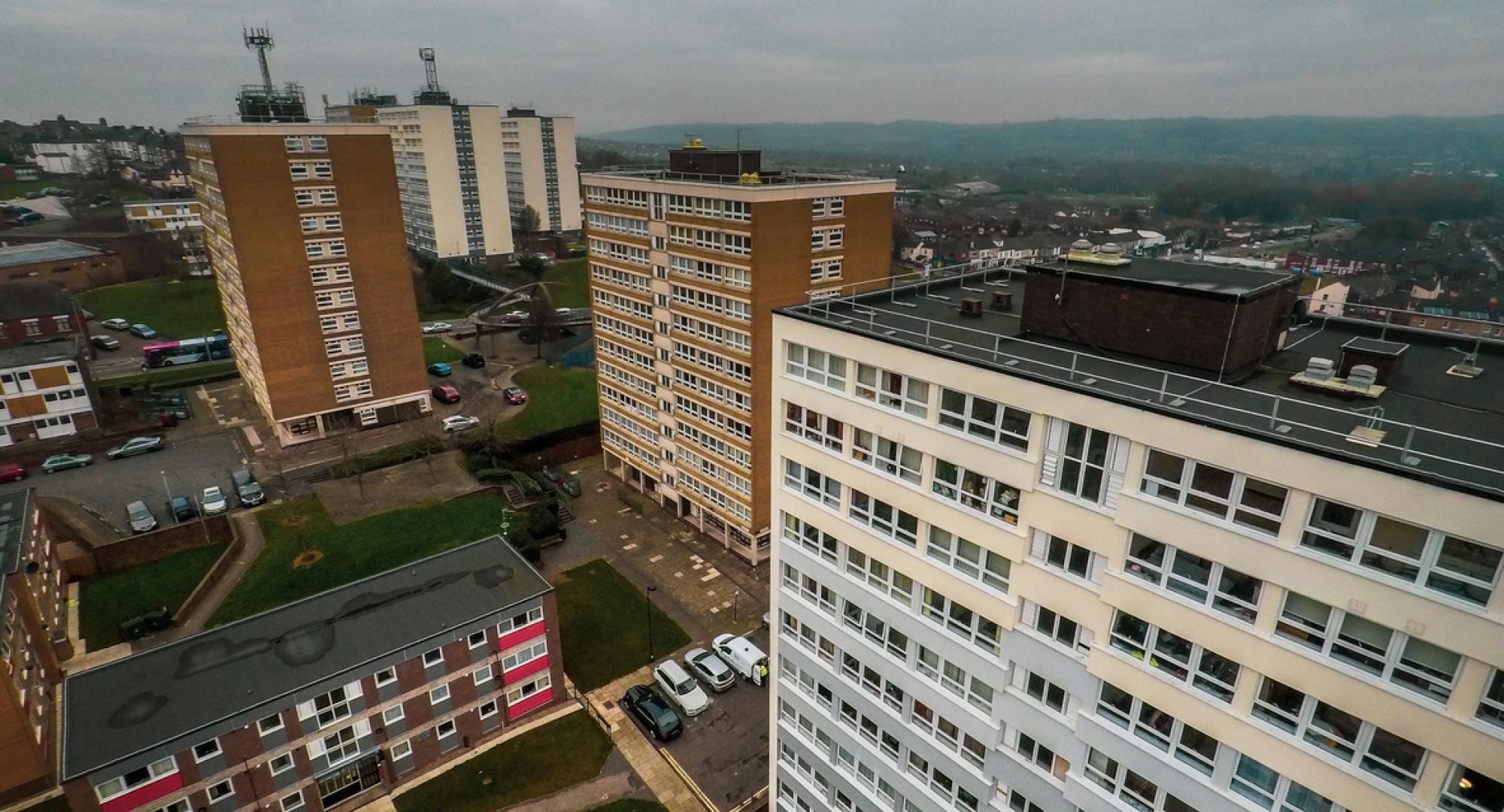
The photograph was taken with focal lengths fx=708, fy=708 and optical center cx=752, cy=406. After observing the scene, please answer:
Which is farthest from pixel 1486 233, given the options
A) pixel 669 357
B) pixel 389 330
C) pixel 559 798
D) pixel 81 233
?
pixel 81 233

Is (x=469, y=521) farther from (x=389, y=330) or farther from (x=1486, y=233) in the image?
(x=1486, y=233)

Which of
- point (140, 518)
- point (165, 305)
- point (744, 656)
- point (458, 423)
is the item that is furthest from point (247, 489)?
point (165, 305)

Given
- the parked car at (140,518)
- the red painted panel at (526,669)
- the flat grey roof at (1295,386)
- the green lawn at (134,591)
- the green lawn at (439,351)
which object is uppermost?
the flat grey roof at (1295,386)

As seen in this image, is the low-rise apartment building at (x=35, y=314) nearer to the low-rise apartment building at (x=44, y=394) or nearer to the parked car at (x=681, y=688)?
the low-rise apartment building at (x=44, y=394)

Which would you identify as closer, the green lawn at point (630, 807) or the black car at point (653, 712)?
the green lawn at point (630, 807)

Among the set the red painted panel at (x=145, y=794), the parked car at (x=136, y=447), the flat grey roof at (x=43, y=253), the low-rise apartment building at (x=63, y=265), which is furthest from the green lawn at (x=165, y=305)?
the red painted panel at (x=145, y=794)

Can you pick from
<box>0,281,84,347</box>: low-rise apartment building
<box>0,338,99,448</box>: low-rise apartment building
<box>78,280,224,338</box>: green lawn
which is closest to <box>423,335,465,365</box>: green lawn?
<box>0,338,99,448</box>: low-rise apartment building

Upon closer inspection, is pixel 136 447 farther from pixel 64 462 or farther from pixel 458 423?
pixel 458 423
